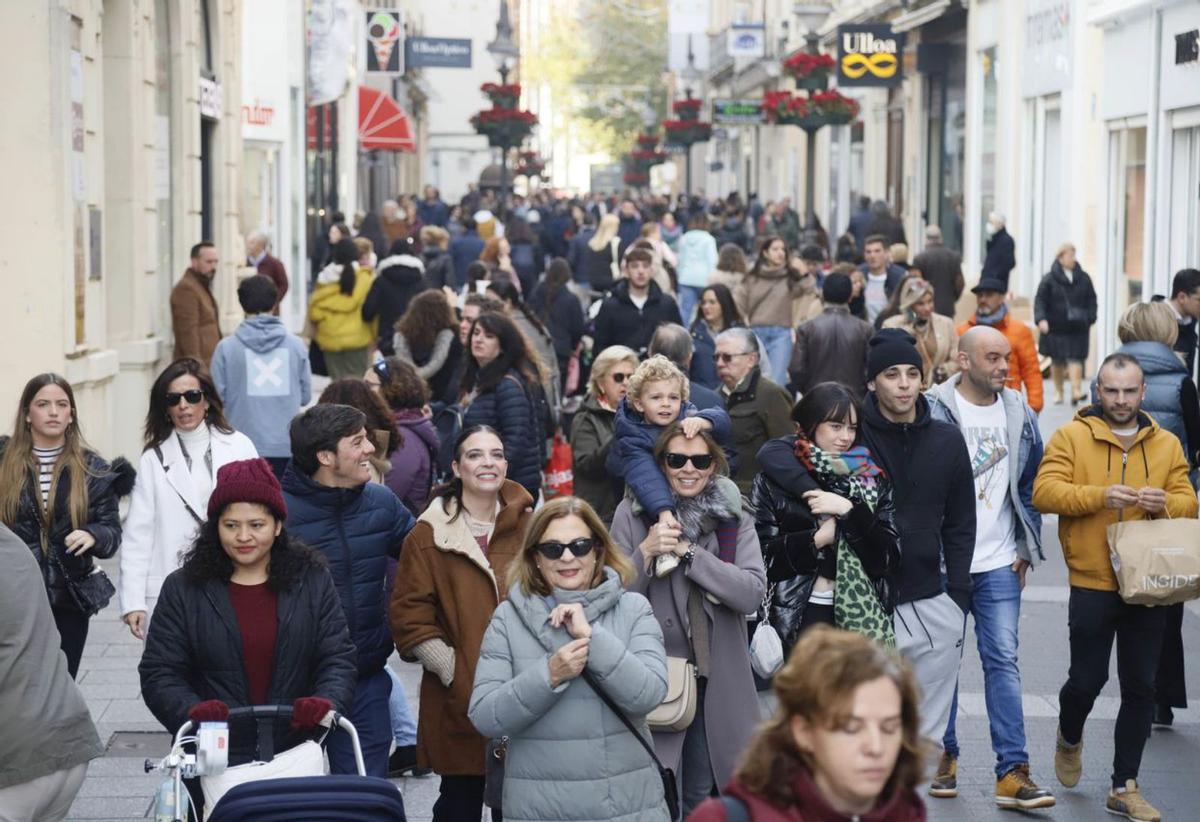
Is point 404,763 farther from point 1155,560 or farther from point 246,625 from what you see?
point 1155,560

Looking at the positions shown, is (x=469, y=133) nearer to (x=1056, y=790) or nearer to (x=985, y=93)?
(x=985, y=93)

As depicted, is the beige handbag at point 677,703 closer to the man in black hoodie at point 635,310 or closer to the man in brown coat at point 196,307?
the man in black hoodie at point 635,310

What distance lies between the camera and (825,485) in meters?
6.49

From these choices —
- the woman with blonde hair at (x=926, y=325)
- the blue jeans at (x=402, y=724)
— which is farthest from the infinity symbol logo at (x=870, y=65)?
the blue jeans at (x=402, y=724)

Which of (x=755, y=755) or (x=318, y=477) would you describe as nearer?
(x=755, y=755)

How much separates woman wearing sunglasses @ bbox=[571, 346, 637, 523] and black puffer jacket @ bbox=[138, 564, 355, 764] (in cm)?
278

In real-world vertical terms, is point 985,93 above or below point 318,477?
above

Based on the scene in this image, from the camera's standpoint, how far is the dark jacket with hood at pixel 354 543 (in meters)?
6.48

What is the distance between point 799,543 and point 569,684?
146 centimetres

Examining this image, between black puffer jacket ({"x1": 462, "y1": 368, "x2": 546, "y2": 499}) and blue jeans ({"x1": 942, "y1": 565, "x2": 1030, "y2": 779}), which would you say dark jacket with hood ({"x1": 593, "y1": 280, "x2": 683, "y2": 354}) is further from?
blue jeans ({"x1": 942, "y1": 565, "x2": 1030, "y2": 779})

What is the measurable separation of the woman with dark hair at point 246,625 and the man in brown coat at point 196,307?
895 centimetres

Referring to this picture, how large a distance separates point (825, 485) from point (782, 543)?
0.24 meters

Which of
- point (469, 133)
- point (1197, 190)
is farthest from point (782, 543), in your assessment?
point (469, 133)

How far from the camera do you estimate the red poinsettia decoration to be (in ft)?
92.3
